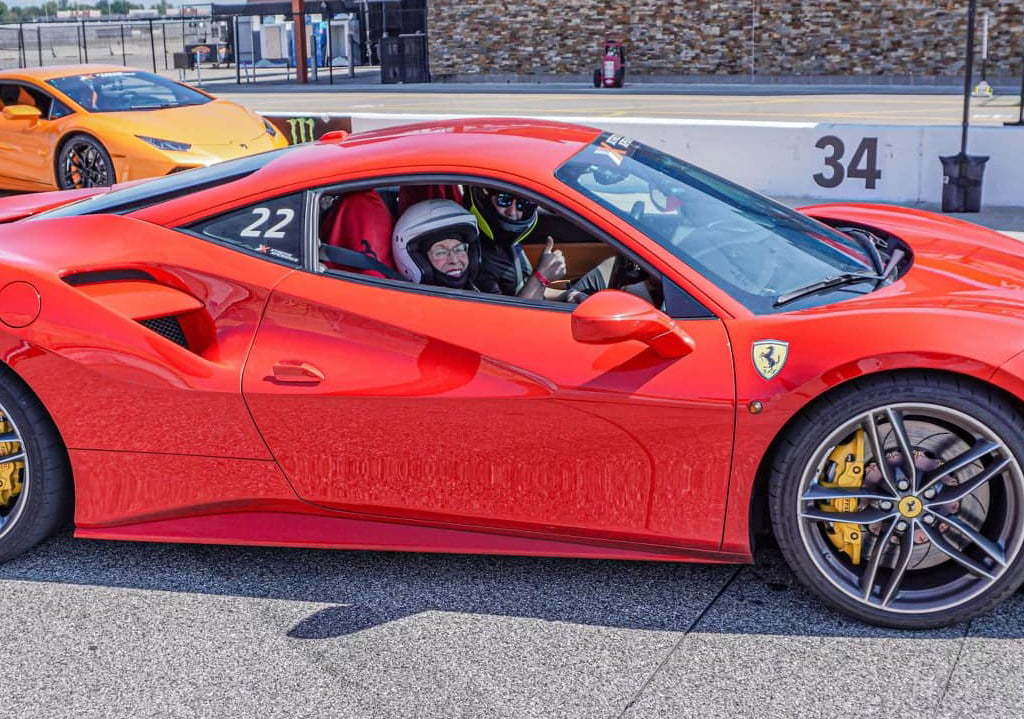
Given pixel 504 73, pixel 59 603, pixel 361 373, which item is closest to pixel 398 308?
pixel 361 373

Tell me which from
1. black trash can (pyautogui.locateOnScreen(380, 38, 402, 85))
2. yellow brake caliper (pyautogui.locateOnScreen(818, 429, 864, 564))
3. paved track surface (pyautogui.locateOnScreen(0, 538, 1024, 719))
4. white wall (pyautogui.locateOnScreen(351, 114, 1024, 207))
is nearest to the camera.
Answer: paved track surface (pyautogui.locateOnScreen(0, 538, 1024, 719))

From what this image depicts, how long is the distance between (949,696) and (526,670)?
3.50ft

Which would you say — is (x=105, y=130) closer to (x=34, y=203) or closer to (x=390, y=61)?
(x=34, y=203)

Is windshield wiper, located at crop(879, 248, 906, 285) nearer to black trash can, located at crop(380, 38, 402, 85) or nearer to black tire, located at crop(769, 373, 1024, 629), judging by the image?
black tire, located at crop(769, 373, 1024, 629)

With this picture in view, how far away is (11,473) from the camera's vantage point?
395 centimetres

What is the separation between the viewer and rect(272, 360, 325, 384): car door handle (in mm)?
3615

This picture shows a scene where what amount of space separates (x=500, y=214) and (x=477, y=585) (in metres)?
1.23

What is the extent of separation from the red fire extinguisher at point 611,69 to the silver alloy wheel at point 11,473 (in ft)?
91.6

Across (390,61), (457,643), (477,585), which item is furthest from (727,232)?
(390,61)

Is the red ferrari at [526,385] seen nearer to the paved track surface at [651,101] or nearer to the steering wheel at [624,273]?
the steering wheel at [624,273]

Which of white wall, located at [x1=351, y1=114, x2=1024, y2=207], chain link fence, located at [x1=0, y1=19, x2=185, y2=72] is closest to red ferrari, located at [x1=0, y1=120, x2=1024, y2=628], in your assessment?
white wall, located at [x1=351, y1=114, x2=1024, y2=207]

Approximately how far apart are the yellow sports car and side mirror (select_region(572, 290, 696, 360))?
8239 mm

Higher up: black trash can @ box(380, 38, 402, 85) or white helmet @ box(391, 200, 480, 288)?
black trash can @ box(380, 38, 402, 85)

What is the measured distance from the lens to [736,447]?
11.1 ft
